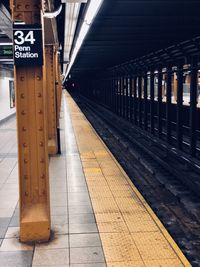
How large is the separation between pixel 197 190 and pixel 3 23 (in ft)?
20.2

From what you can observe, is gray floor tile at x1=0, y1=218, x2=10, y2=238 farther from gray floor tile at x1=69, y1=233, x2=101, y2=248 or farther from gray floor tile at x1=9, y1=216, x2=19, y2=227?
gray floor tile at x1=69, y1=233, x2=101, y2=248

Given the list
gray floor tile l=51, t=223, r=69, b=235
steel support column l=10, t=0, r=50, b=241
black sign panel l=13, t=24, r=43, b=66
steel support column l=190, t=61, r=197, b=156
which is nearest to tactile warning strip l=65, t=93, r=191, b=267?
gray floor tile l=51, t=223, r=69, b=235

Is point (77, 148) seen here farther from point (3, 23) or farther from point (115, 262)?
point (115, 262)

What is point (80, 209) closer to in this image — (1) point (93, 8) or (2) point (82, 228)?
(2) point (82, 228)

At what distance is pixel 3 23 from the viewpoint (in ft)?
32.1

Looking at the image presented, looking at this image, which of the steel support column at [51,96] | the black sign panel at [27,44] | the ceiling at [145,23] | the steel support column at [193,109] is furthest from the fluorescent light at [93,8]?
the steel support column at [51,96]

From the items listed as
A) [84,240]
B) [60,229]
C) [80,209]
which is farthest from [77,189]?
[84,240]

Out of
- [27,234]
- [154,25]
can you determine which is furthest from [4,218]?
[154,25]

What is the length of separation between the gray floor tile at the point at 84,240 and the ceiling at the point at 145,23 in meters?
3.09

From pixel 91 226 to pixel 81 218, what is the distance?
341 millimetres

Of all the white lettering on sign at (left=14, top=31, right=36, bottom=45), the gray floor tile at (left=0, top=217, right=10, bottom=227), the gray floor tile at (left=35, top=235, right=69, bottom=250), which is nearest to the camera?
the white lettering on sign at (left=14, top=31, right=36, bottom=45)

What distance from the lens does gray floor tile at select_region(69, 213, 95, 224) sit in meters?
5.41

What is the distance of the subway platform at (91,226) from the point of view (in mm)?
4266

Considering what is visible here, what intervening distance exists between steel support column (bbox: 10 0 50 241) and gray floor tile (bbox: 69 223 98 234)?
0.40 m
